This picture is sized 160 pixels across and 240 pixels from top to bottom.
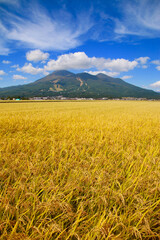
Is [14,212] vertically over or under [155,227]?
over

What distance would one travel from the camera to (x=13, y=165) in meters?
2.32

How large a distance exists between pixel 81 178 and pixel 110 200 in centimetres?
47

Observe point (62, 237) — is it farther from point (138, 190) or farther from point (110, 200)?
point (138, 190)

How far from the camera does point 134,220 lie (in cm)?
137

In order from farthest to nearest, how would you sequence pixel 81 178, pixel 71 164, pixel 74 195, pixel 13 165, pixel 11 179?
pixel 71 164 < pixel 13 165 < pixel 11 179 < pixel 81 178 < pixel 74 195

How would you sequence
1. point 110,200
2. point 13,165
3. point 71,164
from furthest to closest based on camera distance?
1. point 71,164
2. point 13,165
3. point 110,200

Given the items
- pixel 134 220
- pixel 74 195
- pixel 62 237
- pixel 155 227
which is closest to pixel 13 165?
pixel 74 195

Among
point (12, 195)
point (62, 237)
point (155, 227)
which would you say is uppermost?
point (12, 195)

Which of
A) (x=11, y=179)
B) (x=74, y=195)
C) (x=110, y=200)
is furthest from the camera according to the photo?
(x=11, y=179)

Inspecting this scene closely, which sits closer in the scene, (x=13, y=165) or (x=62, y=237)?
(x=62, y=237)

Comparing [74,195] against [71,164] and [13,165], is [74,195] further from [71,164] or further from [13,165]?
[13,165]

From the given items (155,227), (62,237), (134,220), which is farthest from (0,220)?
(155,227)

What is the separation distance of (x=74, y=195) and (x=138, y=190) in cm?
87

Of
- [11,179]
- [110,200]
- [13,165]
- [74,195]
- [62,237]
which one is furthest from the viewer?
[13,165]
